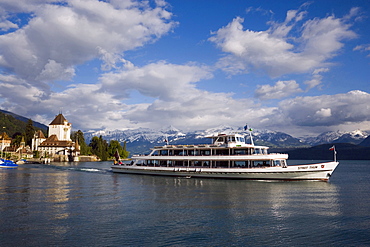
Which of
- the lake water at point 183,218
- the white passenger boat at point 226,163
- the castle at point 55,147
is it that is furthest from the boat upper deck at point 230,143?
the castle at point 55,147

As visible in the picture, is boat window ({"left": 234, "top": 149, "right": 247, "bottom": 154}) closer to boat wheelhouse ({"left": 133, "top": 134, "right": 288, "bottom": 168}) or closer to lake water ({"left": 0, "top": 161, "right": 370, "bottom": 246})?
boat wheelhouse ({"left": 133, "top": 134, "right": 288, "bottom": 168})

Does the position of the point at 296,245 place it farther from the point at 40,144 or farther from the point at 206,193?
the point at 40,144

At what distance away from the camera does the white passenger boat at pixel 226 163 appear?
174ft

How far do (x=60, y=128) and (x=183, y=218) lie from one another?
187861 millimetres

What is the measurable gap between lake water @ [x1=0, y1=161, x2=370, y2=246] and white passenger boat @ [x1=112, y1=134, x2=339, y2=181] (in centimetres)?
1078

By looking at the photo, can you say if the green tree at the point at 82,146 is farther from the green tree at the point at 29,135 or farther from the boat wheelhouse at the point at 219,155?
the boat wheelhouse at the point at 219,155

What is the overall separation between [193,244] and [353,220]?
652 inches

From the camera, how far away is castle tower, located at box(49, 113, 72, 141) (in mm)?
195500

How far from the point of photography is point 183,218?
27016 millimetres

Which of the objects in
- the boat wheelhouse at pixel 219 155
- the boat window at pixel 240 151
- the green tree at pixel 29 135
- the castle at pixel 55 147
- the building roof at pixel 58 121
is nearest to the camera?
the boat wheelhouse at pixel 219 155

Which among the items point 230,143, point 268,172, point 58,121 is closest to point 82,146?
point 58,121

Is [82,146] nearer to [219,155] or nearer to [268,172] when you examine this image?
[219,155]

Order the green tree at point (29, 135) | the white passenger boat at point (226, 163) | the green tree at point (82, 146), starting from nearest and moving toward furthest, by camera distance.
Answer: the white passenger boat at point (226, 163) < the green tree at point (82, 146) < the green tree at point (29, 135)

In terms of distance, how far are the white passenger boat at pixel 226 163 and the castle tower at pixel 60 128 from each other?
142 m
